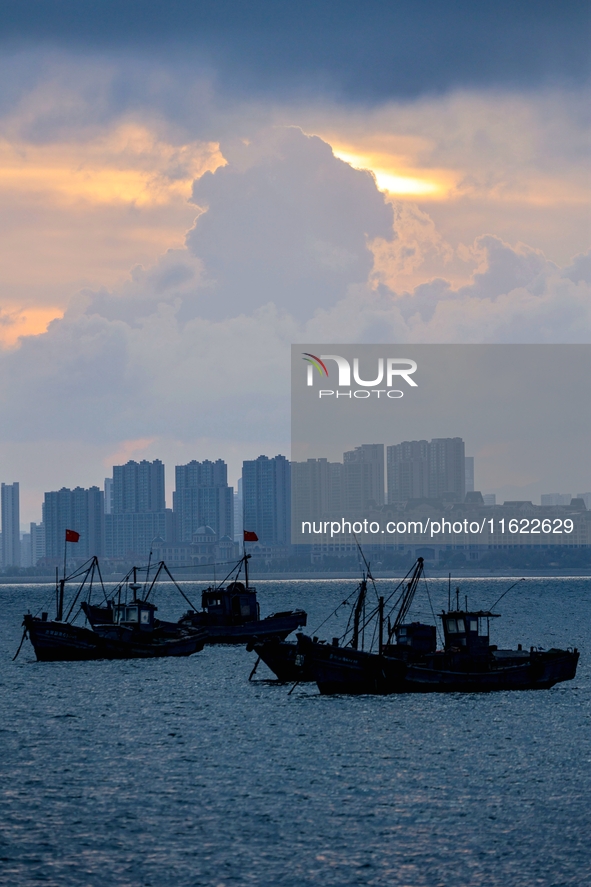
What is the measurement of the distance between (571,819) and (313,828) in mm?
8885

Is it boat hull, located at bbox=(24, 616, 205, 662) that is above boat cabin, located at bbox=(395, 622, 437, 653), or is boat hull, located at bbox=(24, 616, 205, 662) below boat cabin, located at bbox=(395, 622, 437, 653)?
below

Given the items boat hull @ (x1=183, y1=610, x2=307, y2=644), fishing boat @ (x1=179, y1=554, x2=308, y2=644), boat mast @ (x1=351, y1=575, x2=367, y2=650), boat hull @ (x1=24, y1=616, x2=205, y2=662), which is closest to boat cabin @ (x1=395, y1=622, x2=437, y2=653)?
boat mast @ (x1=351, y1=575, x2=367, y2=650)

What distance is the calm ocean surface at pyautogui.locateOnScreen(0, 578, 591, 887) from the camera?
129 ft

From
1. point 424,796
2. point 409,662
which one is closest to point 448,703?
point 409,662

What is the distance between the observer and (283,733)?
64.0 meters

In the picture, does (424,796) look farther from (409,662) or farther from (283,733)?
(409,662)

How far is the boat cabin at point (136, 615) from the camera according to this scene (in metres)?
103

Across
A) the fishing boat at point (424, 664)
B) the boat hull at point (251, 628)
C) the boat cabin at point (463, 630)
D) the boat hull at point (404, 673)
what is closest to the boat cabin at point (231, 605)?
the boat hull at point (251, 628)

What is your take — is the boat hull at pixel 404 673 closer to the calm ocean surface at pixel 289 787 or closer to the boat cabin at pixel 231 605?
the calm ocean surface at pixel 289 787

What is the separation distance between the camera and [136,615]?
103625mm

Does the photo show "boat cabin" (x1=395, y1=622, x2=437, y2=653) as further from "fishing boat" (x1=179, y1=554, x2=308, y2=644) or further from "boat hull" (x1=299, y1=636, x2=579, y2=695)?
"fishing boat" (x1=179, y1=554, x2=308, y2=644)

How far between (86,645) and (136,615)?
205 inches

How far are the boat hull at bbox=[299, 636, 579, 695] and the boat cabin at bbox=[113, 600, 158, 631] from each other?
29.1m

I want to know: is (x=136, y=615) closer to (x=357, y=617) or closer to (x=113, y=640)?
(x=113, y=640)
